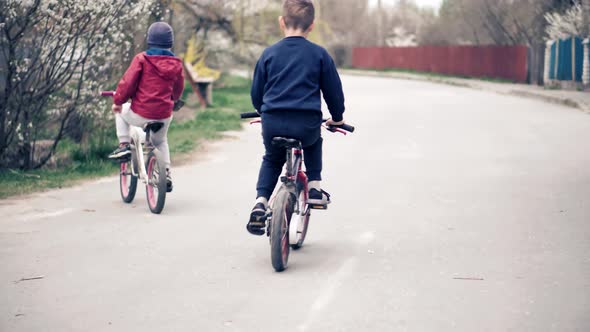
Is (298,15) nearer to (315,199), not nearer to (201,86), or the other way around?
(315,199)

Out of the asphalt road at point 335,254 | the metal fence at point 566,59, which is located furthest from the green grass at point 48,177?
the metal fence at point 566,59

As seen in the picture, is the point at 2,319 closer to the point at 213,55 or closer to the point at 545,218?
the point at 545,218

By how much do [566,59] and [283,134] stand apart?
23932 millimetres

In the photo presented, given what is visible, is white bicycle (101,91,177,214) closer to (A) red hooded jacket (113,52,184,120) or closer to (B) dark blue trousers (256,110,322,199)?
(A) red hooded jacket (113,52,184,120)

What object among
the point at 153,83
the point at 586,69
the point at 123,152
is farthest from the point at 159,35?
the point at 586,69

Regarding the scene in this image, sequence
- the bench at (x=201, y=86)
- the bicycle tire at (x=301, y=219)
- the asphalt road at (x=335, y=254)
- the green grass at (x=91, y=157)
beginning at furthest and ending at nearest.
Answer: the bench at (x=201, y=86)
the green grass at (x=91, y=157)
the bicycle tire at (x=301, y=219)
the asphalt road at (x=335, y=254)

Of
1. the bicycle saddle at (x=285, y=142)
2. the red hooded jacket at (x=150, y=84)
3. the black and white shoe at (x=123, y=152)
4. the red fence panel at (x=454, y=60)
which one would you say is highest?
the red hooded jacket at (x=150, y=84)

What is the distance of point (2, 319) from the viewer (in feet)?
16.2

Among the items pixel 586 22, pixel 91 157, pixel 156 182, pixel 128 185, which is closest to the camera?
pixel 156 182

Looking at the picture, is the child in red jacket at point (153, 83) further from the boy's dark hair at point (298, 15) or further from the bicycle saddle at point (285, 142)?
the bicycle saddle at point (285, 142)

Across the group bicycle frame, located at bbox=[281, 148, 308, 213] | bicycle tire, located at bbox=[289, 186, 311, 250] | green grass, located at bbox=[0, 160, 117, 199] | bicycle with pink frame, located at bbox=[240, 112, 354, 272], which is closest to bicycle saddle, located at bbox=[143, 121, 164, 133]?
green grass, located at bbox=[0, 160, 117, 199]

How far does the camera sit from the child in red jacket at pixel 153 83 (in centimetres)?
812

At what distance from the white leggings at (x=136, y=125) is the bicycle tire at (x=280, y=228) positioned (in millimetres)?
2621

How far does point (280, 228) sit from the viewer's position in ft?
18.8
